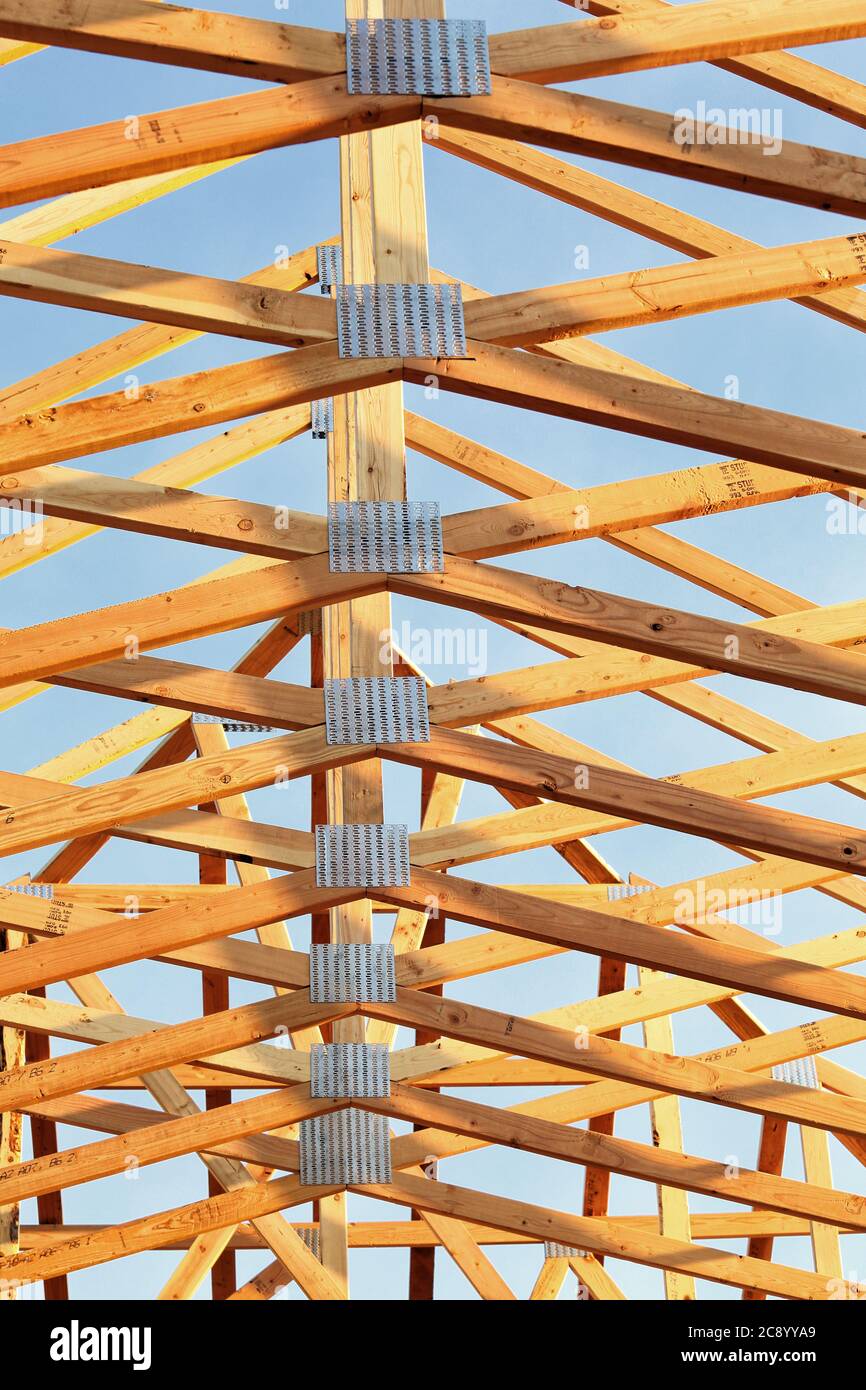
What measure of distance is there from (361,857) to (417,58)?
2.99 metres

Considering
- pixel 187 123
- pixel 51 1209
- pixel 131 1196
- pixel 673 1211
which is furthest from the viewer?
pixel 131 1196

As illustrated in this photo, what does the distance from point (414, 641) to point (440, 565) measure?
2163 millimetres

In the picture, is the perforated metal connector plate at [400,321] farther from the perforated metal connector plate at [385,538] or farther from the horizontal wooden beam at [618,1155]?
the horizontal wooden beam at [618,1155]

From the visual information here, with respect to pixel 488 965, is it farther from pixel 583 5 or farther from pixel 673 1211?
pixel 583 5

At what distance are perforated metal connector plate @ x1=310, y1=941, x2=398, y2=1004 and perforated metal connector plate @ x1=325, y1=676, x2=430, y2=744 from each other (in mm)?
1424

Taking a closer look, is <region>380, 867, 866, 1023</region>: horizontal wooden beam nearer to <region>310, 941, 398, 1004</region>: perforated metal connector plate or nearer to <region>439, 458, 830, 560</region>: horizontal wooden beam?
<region>310, 941, 398, 1004</region>: perforated metal connector plate

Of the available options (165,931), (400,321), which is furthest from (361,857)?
(400,321)

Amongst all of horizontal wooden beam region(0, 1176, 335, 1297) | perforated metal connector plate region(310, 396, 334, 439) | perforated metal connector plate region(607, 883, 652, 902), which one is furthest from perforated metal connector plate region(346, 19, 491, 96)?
horizontal wooden beam region(0, 1176, 335, 1297)

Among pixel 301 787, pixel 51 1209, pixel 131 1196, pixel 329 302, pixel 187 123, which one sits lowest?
pixel 131 1196

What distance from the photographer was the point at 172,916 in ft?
19.8

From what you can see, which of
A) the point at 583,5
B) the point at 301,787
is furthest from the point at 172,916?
the point at 301,787

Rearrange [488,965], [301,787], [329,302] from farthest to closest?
[301,787] → [488,965] → [329,302]

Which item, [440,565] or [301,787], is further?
[301,787]

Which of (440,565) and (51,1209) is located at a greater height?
(440,565)
